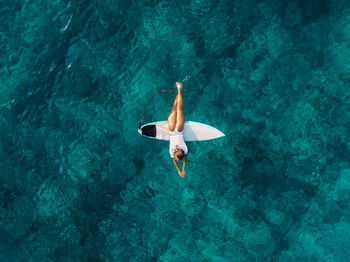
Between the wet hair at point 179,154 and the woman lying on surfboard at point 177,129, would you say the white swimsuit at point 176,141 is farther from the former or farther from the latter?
the wet hair at point 179,154

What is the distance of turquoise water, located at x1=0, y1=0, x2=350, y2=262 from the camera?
518cm

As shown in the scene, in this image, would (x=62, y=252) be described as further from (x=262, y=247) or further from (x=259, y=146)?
(x=259, y=146)

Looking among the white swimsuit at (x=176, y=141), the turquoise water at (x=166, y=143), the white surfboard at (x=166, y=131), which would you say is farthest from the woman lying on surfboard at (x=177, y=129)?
the turquoise water at (x=166, y=143)

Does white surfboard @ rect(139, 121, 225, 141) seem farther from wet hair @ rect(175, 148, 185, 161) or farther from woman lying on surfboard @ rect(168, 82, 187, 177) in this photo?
wet hair @ rect(175, 148, 185, 161)

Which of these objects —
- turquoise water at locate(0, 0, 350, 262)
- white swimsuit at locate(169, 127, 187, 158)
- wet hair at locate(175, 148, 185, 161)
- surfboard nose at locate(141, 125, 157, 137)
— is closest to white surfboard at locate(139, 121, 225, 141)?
surfboard nose at locate(141, 125, 157, 137)

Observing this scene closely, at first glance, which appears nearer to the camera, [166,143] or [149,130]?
[149,130]

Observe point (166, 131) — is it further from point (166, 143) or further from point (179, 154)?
point (179, 154)

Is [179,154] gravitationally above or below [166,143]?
below

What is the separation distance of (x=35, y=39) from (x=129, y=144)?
125 inches

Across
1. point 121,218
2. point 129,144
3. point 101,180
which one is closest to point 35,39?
point 129,144

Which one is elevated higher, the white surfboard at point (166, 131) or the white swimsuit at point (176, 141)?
the white surfboard at point (166, 131)

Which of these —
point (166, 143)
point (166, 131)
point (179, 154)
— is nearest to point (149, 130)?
point (166, 131)

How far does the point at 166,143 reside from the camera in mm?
5441

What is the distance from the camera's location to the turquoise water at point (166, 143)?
5.18 m
